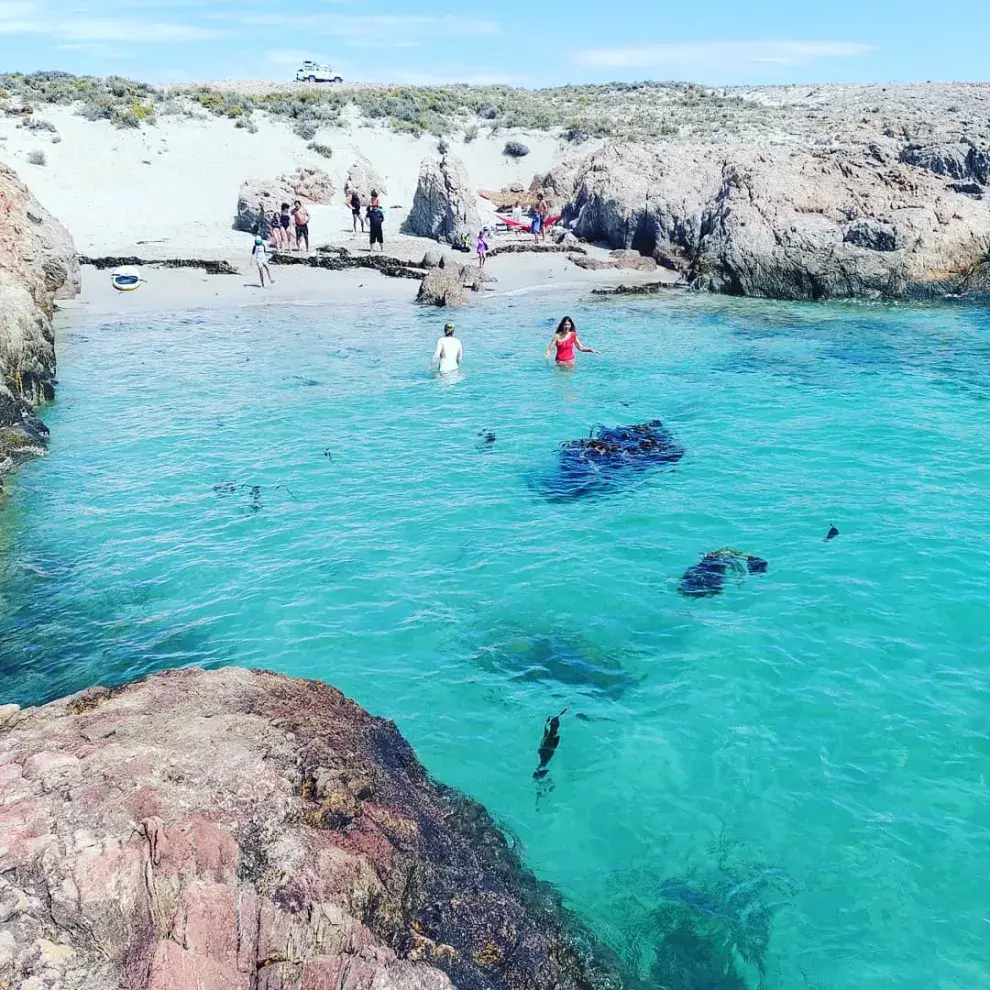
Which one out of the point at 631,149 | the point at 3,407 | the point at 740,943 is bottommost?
the point at 740,943

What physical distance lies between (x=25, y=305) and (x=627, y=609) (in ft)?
45.5

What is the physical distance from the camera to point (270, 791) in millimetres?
4336

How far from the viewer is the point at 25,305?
16.5 meters

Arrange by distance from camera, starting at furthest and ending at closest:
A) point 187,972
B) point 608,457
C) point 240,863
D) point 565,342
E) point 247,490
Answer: point 565,342, point 608,457, point 247,490, point 240,863, point 187,972

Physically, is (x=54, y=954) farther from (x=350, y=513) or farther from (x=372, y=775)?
(x=350, y=513)

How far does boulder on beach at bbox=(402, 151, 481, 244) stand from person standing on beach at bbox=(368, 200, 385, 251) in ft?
8.75

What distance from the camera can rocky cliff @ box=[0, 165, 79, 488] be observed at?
1429cm

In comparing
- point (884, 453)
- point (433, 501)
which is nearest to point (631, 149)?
point (884, 453)

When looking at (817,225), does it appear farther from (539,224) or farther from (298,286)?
(298,286)

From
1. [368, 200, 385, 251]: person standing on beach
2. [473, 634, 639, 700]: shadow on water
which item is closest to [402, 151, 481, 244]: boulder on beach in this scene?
[368, 200, 385, 251]: person standing on beach

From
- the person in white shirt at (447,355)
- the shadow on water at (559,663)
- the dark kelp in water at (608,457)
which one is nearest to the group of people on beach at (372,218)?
the person in white shirt at (447,355)

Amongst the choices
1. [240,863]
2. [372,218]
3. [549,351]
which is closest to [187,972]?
[240,863]

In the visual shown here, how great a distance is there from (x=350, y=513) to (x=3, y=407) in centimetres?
697

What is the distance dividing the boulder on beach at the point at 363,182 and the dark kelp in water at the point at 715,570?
32.0 m
